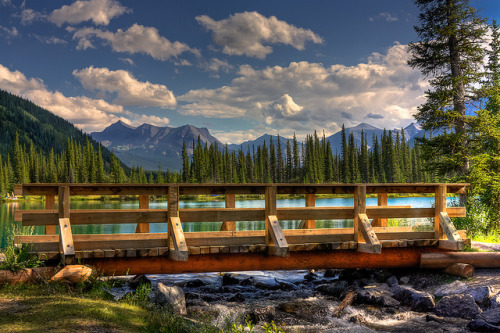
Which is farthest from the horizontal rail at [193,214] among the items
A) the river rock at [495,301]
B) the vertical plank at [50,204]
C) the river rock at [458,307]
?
the river rock at [495,301]

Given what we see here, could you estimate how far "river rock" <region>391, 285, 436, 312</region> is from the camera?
28.6ft

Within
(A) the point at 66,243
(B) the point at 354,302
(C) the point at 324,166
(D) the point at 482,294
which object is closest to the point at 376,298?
(B) the point at 354,302

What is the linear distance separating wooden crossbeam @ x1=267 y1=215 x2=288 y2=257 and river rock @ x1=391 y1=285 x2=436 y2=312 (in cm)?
326

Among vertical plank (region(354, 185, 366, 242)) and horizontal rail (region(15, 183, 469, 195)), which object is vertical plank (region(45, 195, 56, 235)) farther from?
vertical plank (region(354, 185, 366, 242))

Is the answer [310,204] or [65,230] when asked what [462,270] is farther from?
[65,230]

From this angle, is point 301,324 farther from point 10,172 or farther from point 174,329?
point 10,172

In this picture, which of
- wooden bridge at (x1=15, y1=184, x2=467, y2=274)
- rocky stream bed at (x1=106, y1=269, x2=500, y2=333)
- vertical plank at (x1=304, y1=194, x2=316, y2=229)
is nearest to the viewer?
rocky stream bed at (x1=106, y1=269, x2=500, y2=333)

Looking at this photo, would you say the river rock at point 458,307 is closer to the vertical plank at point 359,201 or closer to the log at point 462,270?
the log at point 462,270

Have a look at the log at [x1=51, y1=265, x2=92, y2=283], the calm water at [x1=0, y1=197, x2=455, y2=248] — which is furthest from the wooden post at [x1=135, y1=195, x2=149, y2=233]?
the calm water at [x1=0, y1=197, x2=455, y2=248]

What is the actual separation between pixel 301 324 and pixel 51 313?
4833mm

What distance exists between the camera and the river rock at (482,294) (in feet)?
27.7

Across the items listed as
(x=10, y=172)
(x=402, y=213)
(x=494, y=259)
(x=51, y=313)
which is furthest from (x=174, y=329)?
(x=10, y=172)

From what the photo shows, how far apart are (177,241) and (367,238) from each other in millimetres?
4451

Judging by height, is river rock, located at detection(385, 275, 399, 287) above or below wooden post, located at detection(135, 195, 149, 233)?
below
